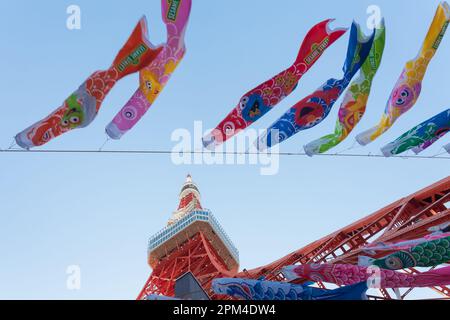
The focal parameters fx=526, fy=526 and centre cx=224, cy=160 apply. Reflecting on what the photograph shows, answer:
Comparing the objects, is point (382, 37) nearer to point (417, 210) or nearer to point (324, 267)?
point (324, 267)

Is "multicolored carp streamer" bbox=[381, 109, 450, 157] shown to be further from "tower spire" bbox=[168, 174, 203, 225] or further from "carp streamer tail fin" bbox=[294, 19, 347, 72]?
"tower spire" bbox=[168, 174, 203, 225]

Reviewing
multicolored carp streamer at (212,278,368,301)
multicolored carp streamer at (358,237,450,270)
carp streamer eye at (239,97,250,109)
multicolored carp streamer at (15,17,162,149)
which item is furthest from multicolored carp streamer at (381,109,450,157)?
multicolored carp streamer at (15,17,162,149)

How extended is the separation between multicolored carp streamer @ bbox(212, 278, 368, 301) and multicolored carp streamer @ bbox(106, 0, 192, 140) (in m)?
4.41

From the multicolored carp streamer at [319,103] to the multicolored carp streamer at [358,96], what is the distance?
0.50 meters

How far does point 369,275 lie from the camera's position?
11695 mm

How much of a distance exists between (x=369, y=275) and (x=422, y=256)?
1.21m

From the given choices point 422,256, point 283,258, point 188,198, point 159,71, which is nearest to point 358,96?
point 422,256

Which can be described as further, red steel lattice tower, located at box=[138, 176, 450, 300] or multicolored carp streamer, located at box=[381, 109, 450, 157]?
red steel lattice tower, located at box=[138, 176, 450, 300]

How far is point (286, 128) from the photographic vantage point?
12.7 m

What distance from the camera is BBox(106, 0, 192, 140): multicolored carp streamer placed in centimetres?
1111

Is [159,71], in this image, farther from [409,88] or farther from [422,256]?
[422,256]
